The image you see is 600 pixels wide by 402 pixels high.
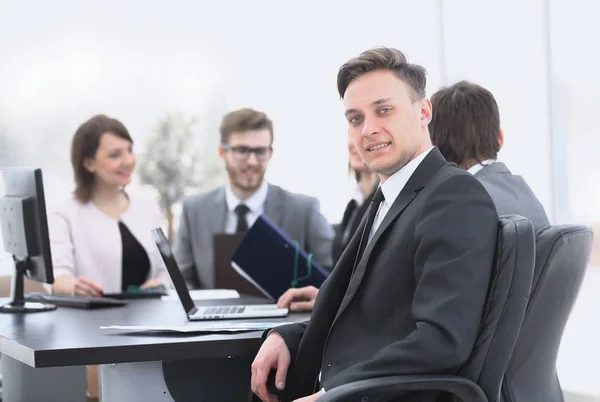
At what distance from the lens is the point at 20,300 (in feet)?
11.6

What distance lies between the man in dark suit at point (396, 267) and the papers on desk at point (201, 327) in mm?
A: 224

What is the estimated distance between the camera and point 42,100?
7.17m

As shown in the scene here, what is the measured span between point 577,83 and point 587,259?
3282mm

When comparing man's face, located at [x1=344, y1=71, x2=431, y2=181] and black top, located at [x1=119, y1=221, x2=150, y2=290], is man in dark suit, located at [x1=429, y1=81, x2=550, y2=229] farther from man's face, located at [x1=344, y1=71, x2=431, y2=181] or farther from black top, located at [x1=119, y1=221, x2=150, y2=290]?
black top, located at [x1=119, y1=221, x2=150, y2=290]

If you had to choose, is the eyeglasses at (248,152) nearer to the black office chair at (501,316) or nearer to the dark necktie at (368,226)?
the dark necktie at (368,226)

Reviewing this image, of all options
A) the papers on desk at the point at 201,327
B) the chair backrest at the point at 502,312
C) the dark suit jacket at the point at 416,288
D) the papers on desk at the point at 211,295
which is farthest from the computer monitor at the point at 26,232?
the chair backrest at the point at 502,312

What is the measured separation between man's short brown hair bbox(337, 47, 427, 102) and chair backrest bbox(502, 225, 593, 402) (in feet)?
1.60

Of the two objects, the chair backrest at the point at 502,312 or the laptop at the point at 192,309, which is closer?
the chair backrest at the point at 502,312

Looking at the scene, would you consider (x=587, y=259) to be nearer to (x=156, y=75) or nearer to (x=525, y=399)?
(x=525, y=399)

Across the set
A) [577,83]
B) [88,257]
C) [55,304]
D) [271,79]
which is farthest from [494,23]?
[55,304]

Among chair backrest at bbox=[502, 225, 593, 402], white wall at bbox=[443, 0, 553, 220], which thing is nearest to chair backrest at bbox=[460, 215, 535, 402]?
chair backrest at bbox=[502, 225, 593, 402]

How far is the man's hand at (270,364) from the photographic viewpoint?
242 cm

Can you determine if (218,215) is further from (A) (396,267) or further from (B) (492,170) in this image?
(A) (396,267)

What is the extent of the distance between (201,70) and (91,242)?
3.33 m
